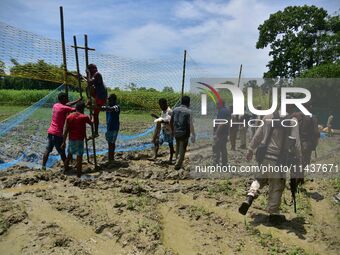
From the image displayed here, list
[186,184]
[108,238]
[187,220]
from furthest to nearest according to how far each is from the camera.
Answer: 1. [186,184]
2. [187,220]
3. [108,238]

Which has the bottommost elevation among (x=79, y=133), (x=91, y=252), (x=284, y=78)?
(x=91, y=252)

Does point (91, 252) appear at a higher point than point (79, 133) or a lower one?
lower

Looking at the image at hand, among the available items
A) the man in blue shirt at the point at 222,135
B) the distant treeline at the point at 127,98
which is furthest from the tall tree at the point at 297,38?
A: the man in blue shirt at the point at 222,135

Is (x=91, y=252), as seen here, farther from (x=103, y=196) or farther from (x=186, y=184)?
(x=186, y=184)

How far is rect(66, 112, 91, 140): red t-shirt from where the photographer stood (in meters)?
6.84

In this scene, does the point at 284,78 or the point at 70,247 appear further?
the point at 284,78

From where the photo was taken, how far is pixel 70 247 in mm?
4094

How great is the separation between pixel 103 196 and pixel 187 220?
1.55 m

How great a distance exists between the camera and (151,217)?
4.96m

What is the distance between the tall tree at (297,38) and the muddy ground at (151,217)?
855 inches

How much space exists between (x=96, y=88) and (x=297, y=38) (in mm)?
23901

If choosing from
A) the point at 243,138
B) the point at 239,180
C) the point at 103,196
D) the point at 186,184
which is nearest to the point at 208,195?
the point at 186,184

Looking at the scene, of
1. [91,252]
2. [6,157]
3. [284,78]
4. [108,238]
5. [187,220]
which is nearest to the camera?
[91,252]

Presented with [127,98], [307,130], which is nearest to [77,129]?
[307,130]
